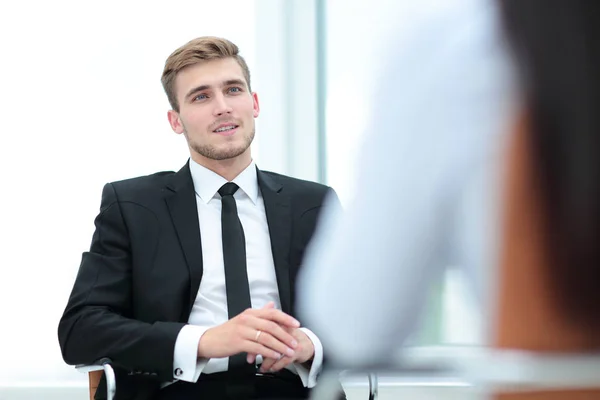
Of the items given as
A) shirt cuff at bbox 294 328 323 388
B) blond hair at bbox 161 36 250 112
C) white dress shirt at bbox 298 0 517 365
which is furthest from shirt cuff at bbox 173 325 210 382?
white dress shirt at bbox 298 0 517 365

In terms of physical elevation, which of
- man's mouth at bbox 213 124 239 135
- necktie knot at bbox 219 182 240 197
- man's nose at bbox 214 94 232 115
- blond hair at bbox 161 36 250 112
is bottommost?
necktie knot at bbox 219 182 240 197

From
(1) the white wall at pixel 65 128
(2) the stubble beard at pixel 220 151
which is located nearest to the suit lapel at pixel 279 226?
(2) the stubble beard at pixel 220 151

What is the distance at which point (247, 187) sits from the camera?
91.5 inches

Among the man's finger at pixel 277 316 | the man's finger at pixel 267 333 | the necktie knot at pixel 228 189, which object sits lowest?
the man's finger at pixel 267 333

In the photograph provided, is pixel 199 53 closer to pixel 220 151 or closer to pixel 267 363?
pixel 220 151

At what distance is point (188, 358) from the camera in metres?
1.91

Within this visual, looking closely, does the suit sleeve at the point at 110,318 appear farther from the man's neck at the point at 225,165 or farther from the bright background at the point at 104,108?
the bright background at the point at 104,108

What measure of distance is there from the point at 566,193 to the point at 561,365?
15 centimetres

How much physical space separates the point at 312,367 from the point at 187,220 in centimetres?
56

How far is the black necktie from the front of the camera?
2.04 meters

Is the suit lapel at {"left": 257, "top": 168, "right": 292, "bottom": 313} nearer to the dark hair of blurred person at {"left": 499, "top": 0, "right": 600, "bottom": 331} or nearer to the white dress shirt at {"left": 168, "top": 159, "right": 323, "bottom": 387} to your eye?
the white dress shirt at {"left": 168, "top": 159, "right": 323, "bottom": 387}

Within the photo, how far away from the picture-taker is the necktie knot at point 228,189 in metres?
2.29

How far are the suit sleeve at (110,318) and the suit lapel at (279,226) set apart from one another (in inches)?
13.5

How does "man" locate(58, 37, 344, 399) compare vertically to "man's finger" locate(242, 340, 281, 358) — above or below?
above
